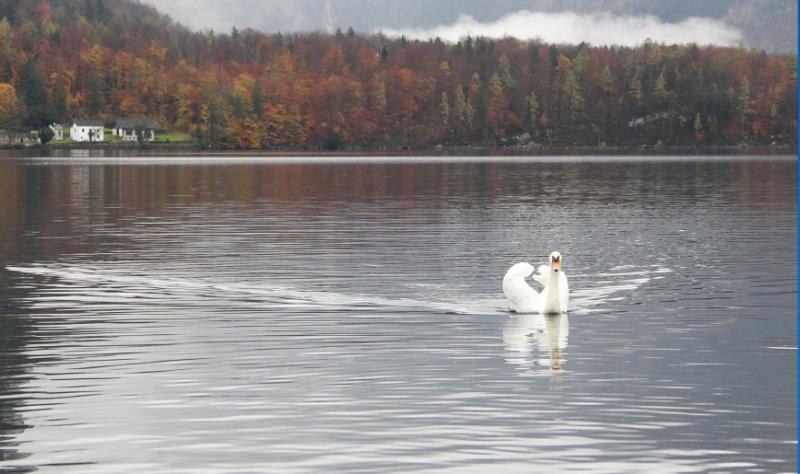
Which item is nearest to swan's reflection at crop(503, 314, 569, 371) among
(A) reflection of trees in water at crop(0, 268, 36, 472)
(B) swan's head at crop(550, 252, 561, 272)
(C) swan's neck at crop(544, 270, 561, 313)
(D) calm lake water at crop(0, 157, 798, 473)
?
(D) calm lake water at crop(0, 157, 798, 473)

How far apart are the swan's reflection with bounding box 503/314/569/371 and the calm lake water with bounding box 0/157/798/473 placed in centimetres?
8

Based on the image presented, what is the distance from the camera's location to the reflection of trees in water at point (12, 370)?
18594mm

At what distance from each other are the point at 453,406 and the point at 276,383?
353 centimetres

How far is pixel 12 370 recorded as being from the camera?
24141 mm

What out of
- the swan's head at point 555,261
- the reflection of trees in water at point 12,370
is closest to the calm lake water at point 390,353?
the reflection of trees in water at point 12,370

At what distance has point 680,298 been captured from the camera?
34.7 m

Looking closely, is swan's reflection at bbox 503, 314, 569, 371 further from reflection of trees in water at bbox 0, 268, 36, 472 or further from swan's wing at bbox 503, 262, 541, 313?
reflection of trees in water at bbox 0, 268, 36, 472

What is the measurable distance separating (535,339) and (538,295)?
12.3ft

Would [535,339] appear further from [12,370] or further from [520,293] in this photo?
[12,370]

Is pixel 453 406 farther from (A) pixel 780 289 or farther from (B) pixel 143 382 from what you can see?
(A) pixel 780 289

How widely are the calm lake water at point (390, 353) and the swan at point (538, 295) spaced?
346 mm

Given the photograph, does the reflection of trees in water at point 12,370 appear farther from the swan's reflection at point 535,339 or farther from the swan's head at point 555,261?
the swan's head at point 555,261

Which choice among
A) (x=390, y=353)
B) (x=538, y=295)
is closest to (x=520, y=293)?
(x=538, y=295)

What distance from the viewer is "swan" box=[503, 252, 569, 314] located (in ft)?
99.8
